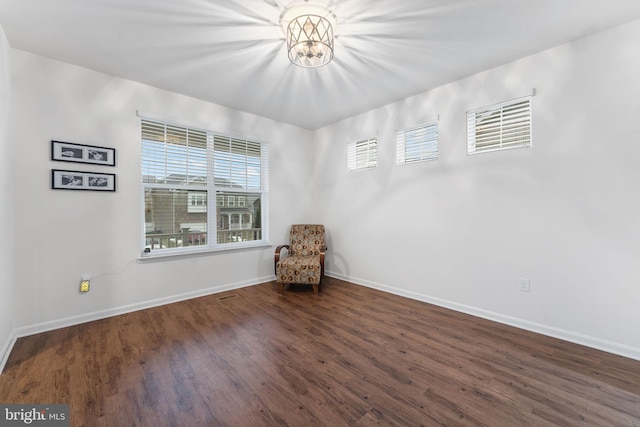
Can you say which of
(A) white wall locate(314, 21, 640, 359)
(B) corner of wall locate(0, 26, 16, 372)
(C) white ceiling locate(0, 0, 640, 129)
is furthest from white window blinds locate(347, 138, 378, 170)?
(B) corner of wall locate(0, 26, 16, 372)

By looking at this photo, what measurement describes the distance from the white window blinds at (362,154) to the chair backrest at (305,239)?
1.22 m

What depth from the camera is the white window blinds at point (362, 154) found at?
405 cm

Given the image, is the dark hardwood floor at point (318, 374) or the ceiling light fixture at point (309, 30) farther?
the ceiling light fixture at point (309, 30)

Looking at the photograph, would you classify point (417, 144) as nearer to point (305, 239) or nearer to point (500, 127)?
point (500, 127)

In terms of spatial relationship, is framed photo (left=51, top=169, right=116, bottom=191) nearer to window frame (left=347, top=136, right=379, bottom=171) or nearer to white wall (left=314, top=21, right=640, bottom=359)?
window frame (left=347, top=136, right=379, bottom=171)

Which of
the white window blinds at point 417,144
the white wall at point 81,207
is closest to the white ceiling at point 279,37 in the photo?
the white wall at point 81,207

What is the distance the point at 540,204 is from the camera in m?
2.55

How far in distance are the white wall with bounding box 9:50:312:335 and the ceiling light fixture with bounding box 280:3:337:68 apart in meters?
2.13

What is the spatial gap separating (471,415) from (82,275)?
3735 millimetres

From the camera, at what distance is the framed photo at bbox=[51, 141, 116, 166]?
265 centimetres

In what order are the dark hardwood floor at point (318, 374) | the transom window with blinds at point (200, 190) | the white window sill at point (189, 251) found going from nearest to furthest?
1. the dark hardwood floor at point (318, 374)
2. the white window sill at point (189, 251)
3. the transom window with blinds at point (200, 190)

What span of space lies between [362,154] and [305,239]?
5.64 ft

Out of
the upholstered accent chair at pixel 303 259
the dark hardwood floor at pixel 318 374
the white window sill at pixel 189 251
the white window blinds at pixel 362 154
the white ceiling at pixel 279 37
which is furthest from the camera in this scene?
the white window blinds at pixel 362 154

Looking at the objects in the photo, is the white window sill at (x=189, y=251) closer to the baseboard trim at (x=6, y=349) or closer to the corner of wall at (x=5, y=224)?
the corner of wall at (x=5, y=224)
